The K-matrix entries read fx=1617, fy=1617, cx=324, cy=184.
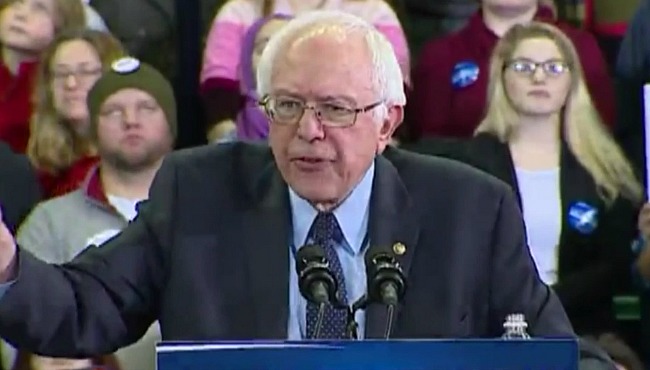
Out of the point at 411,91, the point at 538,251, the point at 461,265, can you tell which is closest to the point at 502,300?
the point at 461,265

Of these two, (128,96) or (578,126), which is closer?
(128,96)

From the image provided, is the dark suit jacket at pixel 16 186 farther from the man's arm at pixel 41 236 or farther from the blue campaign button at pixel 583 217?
the blue campaign button at pixel 583 217

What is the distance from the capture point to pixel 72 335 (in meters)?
2.72

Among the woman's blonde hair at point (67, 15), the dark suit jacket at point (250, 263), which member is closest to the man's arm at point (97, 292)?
the dark suit jacket at point (250, 263)

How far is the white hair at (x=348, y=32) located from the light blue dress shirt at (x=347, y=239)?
206 millimetres

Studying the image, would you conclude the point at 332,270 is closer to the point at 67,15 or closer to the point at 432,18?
the point at 67,15

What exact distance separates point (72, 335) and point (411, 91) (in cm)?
292

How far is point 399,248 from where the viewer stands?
2785mm

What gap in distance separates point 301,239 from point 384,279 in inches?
20.2

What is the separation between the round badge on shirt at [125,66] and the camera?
496cm

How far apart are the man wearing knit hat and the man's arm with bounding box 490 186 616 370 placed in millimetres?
1825

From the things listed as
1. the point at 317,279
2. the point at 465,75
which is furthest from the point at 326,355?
the point at 465,75

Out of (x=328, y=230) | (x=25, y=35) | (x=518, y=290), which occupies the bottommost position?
(x=518, y=290)

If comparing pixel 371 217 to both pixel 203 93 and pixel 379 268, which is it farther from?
pixel 203 93
